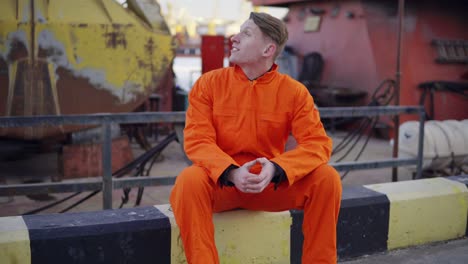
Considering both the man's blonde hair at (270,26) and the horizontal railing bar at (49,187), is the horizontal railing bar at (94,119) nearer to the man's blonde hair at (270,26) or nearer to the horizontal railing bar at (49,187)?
the horizontal railing bar at (49,187)

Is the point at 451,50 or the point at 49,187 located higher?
the point at 451,50

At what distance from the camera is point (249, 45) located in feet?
9.06

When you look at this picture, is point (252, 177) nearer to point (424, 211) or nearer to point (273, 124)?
point (273, 124)

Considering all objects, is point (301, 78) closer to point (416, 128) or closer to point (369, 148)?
point (369, 148)

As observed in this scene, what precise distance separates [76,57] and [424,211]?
3292 millimetres

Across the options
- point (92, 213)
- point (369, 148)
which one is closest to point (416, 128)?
point (369, 148)

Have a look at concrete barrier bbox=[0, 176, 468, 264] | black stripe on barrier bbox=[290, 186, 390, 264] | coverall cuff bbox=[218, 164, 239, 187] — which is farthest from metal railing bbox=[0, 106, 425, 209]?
coverall cuff bbox=[218, 164, 239, 187]

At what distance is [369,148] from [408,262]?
586 centimetres

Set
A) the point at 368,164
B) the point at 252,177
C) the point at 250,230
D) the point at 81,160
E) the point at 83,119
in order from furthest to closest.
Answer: the point at 81,160, the point at 368,164, the point at 83,119, the point at 250,230, the point at 252,177

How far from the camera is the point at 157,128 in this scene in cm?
953

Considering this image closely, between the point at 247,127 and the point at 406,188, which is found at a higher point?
the point at 247,127

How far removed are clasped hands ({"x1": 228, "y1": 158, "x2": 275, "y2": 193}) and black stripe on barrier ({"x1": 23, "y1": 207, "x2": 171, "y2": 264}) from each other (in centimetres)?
50

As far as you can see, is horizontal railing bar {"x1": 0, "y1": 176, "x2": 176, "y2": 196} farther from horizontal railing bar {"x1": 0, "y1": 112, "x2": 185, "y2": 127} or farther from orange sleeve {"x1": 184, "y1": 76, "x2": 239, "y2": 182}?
orange sleeve {"x1": 184, "y1": 76, "x2": 239, "y2": 182}

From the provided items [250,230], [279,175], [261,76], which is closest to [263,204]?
[250,230]
